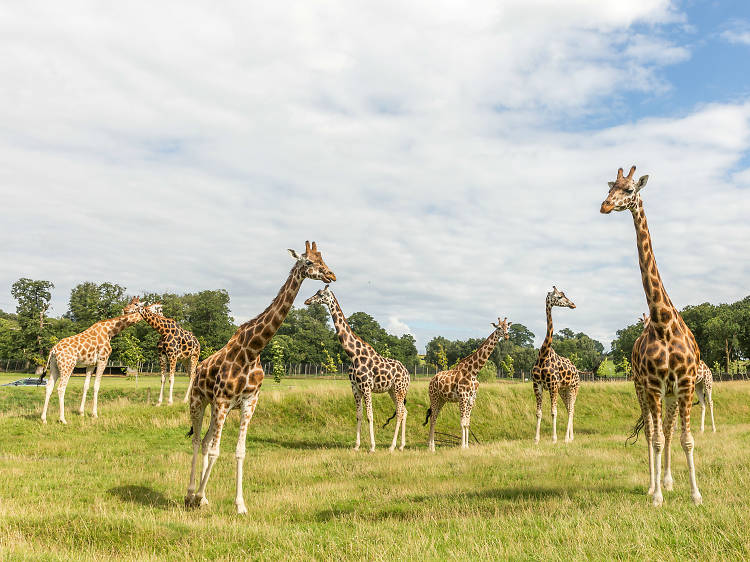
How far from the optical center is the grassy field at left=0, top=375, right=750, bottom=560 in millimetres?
6785

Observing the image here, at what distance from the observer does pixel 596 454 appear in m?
14.3

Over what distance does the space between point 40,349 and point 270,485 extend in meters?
73.2

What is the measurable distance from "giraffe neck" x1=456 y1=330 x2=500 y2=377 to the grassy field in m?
2.97

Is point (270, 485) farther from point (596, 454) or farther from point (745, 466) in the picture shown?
point (745, 466)

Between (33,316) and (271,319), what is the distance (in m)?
77.2

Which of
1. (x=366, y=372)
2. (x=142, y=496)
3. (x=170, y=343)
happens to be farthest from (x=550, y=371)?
(x=170, y=343)

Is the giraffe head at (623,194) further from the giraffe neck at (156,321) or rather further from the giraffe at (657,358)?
the giraffe neck at (156,321)

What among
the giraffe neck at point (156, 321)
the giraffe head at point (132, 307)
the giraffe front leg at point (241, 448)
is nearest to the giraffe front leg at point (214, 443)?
the giraffe front leg at point (241, 448)

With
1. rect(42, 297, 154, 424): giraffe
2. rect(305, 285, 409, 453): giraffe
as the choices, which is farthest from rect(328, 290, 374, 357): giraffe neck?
rect(42, 297, 154, 424): giraffe

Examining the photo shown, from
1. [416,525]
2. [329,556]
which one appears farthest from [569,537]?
[329,556]

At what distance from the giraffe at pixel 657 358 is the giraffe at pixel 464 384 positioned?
813 centimetres

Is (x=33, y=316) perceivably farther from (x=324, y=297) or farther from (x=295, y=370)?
(x=324, y=297)

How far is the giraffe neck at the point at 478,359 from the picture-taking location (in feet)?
58.9

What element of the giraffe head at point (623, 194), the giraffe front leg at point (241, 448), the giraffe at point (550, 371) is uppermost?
the giraffe head at point (623, 194)
